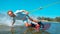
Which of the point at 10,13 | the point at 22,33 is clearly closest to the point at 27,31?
the point at 22,33

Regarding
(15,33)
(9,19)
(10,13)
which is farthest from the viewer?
(9,19)

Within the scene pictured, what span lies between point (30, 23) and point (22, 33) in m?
0.41

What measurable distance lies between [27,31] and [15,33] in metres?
0.27

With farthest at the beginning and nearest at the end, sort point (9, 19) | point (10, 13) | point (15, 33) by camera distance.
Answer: point (9, 19) < point (10, 13) < point (15, 33)

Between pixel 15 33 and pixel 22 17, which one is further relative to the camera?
pixel 22 17

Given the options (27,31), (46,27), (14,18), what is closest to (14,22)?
(14,18)

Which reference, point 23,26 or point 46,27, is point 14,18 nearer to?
point 23,26

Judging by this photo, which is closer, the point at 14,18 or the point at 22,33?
the point at 22,33

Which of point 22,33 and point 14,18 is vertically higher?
point 14,18

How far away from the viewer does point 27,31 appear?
357cm

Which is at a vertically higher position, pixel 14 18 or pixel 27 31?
pixel 14 18

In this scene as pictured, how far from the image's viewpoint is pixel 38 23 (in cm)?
383

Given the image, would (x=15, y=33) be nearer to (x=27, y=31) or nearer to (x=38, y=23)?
(x=27, y=31)

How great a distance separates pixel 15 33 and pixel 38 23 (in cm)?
61
